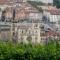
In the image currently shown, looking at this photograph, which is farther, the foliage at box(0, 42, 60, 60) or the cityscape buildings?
the cityscape buildings

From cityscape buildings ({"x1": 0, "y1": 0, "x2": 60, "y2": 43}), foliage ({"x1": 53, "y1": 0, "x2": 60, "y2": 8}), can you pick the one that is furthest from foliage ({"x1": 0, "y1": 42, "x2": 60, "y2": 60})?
foliage ({"x1": 53, "y1": 0, "x2": 60, "y2": 8})

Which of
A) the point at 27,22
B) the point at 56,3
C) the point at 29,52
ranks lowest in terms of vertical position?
the point at 29,52

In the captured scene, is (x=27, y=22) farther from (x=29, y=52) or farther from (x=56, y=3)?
(x=29, y=52)

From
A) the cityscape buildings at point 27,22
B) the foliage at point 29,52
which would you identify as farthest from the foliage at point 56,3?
the foliage at point 29,52

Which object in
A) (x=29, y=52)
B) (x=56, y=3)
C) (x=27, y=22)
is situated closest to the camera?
(x=29, y=52)

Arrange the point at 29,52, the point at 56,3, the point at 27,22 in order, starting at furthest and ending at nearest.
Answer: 1. the point at 56,3
2. the point at 27,22
3. the point at 29,52

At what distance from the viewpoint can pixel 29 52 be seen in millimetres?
7141

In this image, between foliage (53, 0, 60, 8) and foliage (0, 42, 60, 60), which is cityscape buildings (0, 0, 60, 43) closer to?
foliage (53, 0, 60, 8)

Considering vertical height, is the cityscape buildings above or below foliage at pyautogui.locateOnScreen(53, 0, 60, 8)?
below

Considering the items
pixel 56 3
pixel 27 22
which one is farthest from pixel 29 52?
pixel 56 3

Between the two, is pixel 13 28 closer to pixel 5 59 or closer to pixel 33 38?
pixel 33 38

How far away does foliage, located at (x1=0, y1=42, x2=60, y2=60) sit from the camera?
710cm

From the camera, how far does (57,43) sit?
7.62m

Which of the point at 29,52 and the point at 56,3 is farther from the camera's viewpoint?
the point at 56,3
